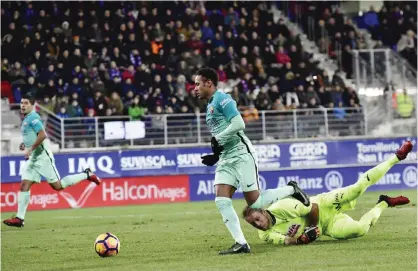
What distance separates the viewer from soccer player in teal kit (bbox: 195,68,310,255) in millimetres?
11289

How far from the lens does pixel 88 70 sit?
91.3 ft

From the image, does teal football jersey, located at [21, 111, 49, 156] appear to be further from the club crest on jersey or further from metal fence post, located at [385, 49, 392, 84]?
metal fence post, located at [385, 49, 392, 84]

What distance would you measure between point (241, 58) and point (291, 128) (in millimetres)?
3689

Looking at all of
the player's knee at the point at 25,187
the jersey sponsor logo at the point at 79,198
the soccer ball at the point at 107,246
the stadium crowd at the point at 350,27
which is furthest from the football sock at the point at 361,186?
the stadium crowd at the point at 350,27

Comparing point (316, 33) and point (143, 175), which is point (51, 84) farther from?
point (316, 33)

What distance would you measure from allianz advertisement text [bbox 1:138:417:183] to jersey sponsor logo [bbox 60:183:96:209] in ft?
1.89

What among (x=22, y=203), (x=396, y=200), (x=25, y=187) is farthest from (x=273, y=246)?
(x=25, y=187)

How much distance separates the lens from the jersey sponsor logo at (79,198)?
2489 cm

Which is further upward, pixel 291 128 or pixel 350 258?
pixel 291 128

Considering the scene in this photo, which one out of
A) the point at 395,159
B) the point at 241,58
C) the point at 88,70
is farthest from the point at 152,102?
the point at 395,159

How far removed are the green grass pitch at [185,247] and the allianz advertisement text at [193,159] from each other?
5484 mm

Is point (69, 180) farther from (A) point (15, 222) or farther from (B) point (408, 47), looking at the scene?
(B) point (408, 47)

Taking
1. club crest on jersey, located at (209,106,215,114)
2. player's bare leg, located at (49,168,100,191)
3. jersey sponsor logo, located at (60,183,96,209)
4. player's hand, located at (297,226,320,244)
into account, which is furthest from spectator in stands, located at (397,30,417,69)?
club crest on jersey, located at (209,106,215,114)

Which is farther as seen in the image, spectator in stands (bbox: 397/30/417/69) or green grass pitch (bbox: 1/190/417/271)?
spectator in stands (bbox: 397/30/417/69)
